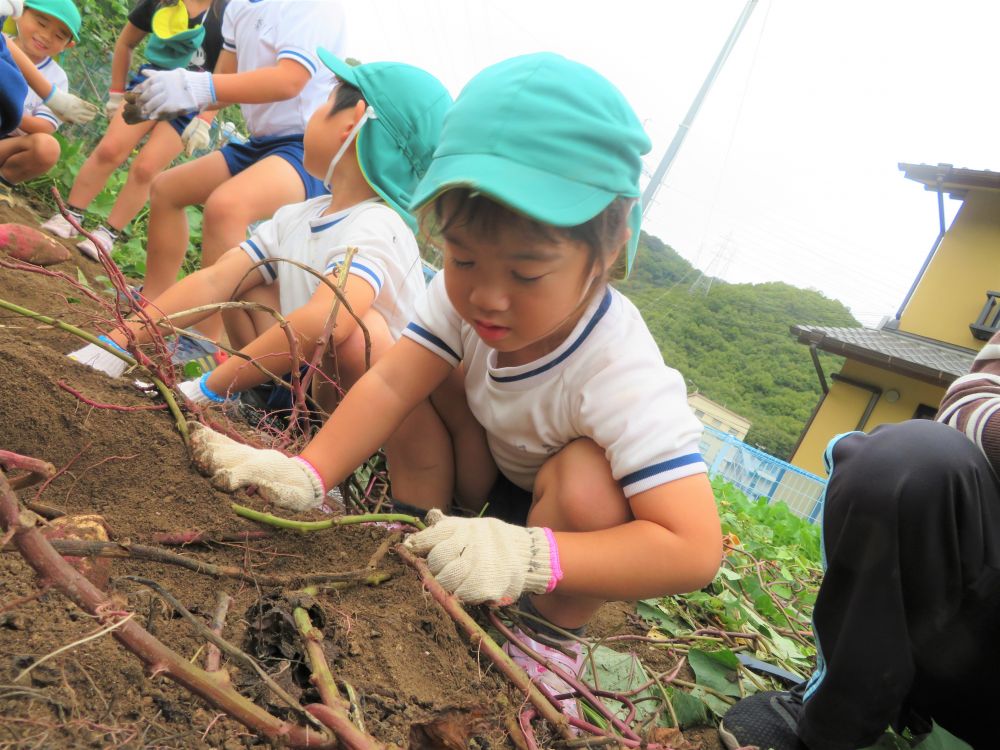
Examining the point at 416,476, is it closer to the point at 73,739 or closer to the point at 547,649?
the point at 547,649

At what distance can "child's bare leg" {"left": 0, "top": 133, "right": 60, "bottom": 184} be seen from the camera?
157 inches

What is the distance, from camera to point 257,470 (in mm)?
1287

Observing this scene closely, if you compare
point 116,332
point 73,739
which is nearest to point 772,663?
point 73,739

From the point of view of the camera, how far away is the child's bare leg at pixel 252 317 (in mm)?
2580

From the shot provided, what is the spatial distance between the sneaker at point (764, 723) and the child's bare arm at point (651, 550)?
0.37 metres

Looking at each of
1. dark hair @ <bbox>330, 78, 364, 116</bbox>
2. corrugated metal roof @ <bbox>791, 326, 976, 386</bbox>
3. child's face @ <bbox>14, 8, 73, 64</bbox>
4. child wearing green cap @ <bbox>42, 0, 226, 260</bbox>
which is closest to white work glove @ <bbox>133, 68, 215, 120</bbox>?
child wearing green cap @ <bbox>42, 0, 226, 260</bbox>

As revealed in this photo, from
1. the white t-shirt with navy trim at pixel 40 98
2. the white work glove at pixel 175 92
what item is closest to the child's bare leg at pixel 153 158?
the white work glove at pixel 175 92

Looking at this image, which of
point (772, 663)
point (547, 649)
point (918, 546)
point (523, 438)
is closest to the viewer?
point (918, 546)

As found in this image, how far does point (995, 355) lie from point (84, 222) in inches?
181

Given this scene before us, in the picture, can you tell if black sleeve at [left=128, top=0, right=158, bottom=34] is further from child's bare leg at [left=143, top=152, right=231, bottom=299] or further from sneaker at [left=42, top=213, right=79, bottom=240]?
child's bare leg at [left=143, top=152, right=231, bottom=299]

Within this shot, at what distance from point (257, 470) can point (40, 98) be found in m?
4.16

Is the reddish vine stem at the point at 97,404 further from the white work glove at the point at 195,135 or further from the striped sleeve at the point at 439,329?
the white work glove at the point at 195,135

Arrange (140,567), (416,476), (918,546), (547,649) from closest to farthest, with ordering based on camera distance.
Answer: (140,567), (918,546), (547,649), (416,476)

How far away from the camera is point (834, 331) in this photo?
41.1 ft
